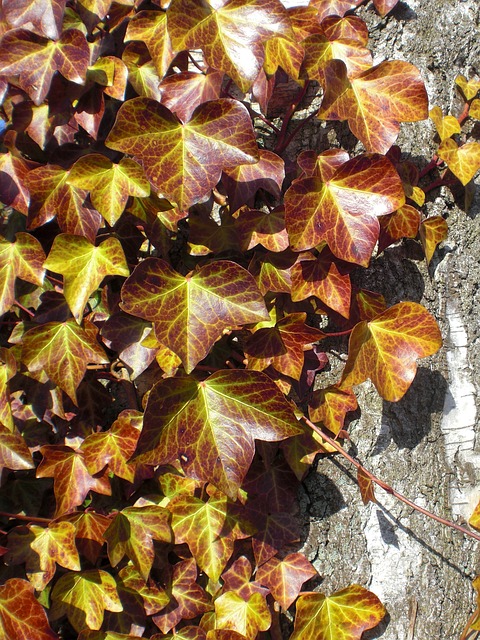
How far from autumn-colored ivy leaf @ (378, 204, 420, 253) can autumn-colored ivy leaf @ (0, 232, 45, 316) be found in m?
0.67

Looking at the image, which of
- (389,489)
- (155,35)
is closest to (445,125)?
(155,35)

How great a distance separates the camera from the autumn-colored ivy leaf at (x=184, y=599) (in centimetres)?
121

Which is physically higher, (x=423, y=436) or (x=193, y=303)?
(x=193, y=303)

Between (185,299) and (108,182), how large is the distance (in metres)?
0.28

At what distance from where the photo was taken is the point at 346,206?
1.07 meters

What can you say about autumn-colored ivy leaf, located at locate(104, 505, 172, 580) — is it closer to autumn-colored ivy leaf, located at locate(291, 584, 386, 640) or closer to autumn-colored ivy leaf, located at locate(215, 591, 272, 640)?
autumn-colored ivy leaf, located at locate(215, 591, 272, 640)

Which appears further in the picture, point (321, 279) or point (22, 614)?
point (321, 279)

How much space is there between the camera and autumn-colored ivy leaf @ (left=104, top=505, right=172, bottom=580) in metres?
1.15

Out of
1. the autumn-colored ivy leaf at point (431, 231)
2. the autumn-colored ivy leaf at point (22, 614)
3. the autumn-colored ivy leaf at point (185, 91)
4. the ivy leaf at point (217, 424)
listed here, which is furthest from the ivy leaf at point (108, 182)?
the autumn-colored ivy leaf at point (22, 614)

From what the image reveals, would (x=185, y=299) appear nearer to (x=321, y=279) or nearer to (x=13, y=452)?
(x=321, y=279)

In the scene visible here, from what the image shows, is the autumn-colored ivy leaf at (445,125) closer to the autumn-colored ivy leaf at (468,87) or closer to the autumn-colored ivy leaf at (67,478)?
the autumn-colored ivy leaf at (468,87)

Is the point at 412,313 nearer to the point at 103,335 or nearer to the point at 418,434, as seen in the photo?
the point at 418,434

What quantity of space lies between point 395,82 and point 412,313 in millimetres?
433

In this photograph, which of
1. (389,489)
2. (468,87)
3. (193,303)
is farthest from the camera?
(468,87)
